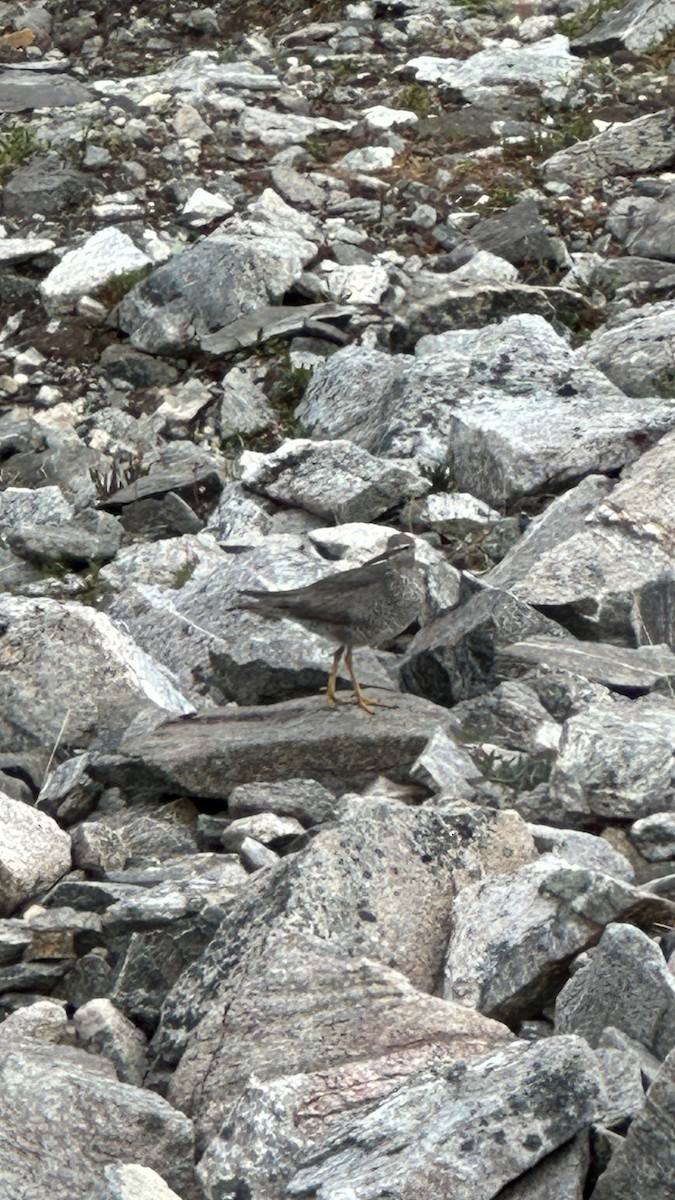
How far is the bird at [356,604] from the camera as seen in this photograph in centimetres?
709

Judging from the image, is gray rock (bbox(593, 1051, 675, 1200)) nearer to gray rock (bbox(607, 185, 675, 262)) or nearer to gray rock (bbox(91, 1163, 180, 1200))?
gray rock (bbox(91, 1163, 180, 1200))

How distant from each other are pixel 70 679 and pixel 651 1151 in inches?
164

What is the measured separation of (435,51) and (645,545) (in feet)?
24.6

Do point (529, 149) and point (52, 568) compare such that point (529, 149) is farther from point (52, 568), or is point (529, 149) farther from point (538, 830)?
point (538, 830)

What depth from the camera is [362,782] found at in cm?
675

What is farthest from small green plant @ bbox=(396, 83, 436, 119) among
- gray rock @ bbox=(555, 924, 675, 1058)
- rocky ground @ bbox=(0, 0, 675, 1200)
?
gray rock @ bbox=(555, 924, 675, 1058)

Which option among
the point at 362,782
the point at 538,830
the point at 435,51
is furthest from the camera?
the point at 435,51

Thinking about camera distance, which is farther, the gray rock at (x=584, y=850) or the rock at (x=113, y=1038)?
the gray rock at (x=584, y=850)

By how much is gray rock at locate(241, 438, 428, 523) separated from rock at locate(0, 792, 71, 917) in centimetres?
329

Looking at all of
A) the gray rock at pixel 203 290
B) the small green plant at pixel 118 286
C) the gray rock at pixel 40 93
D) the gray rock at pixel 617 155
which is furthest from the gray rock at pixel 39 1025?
the gray rock at pixel 40 93

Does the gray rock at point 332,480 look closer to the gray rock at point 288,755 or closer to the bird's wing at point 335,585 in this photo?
the bird's wing at point 335,585

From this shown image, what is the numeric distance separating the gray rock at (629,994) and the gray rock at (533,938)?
265 millimetres

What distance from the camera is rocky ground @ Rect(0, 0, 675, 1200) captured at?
4.51 m

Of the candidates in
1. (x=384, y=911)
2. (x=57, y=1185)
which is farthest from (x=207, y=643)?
(x=57, y=1185)
